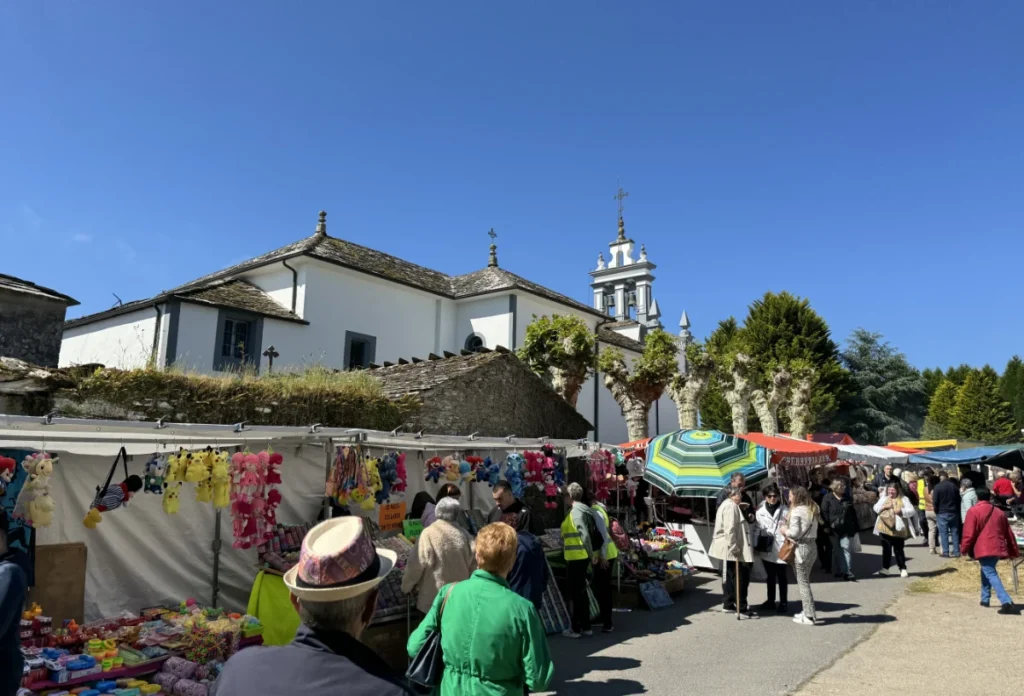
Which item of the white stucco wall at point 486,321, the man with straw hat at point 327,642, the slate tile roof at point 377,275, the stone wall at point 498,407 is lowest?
the man with straw hat at point 327,642

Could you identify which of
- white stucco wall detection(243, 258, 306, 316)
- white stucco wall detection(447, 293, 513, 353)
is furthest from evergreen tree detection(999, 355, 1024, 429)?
white stucco wall detection(243, 258, 306, 316)

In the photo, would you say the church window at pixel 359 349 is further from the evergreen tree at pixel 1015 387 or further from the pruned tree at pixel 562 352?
the evergreen tree at pixel 1015 387

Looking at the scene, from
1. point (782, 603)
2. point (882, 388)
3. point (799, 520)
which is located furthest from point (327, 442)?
point (882, 388)

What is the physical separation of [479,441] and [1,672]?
6.43 meters

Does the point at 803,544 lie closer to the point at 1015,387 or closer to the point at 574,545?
the point at 574,545

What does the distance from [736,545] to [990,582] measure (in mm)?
3998

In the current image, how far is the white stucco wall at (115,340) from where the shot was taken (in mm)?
20141

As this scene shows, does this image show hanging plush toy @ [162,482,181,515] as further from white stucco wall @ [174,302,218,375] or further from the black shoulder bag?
white stucco wall @ [174,302,218,375]

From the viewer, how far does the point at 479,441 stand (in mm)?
9414

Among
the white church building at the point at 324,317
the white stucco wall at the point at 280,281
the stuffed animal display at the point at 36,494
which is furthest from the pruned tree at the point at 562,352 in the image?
the stuffed animal display at the point at 36,494

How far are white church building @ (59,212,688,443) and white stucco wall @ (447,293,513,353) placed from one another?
5 centimetres

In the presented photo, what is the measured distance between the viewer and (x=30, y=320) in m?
12.2

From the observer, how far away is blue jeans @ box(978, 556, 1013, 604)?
919 cm

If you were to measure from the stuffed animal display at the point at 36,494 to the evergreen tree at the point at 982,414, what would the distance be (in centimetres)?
5014
